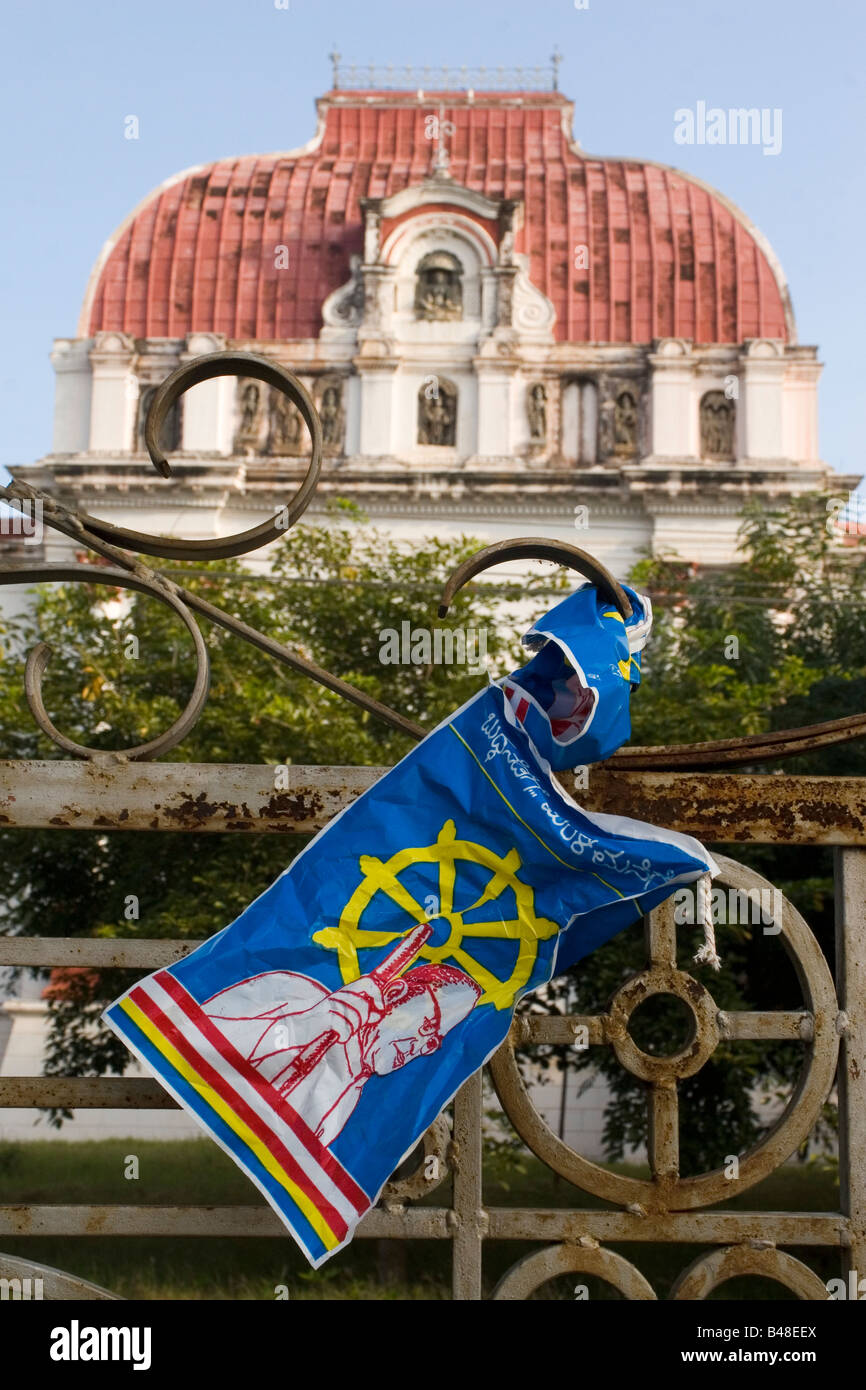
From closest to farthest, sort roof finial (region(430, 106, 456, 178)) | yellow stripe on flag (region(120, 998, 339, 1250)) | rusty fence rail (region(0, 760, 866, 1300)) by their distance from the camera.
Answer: yellow stripe on flag (region(120, 998, 339, 1250)) < rusty fence rail (region(0, 760, 866, 1300)) < roof finial (region(430, 106, 456, 178))

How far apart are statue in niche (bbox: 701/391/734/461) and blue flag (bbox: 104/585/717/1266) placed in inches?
750

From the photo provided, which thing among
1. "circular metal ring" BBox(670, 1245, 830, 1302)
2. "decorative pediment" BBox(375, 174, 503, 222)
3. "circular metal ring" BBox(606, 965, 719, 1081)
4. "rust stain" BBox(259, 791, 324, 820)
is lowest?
"circular metal ring" BBox(670, 1245, 830, 1302)

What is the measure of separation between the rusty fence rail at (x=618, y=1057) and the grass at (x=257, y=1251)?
15.1ft

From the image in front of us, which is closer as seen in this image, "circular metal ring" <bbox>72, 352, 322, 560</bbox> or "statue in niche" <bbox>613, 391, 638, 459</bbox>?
"circular metal ring" <bbox>72, 352, 322, 560</bbox>

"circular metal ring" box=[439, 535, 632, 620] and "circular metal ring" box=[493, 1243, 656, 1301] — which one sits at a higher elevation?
"circular metal ring" box=[439, 535, 632, 620]

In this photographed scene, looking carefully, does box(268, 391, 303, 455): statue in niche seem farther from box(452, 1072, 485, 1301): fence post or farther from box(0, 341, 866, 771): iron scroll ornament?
box(452, 1072, 485, 1301): fence post

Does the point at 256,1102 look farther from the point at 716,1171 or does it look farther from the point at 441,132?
the point at 441,132

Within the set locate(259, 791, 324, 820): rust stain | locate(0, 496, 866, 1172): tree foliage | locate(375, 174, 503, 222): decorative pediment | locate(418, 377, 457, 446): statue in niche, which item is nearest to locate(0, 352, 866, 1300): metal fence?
locate(259, 791, 324, 820): rust stain

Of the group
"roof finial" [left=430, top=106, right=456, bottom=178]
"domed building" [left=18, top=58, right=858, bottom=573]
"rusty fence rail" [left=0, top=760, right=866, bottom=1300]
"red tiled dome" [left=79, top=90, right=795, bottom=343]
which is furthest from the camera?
"roof finial" [left=430, top=106, right=456, bottom=178]

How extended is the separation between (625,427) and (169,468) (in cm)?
1893

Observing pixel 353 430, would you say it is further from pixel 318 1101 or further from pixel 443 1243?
pixel 318 1101

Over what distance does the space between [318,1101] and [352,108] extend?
23.2 meters

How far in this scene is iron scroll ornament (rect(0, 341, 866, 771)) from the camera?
2.59 meters

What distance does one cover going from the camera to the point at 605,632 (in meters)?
2.62
